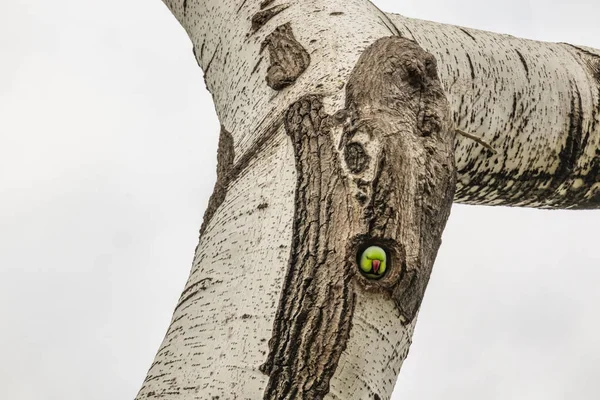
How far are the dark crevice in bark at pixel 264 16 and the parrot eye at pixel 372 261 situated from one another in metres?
0.47

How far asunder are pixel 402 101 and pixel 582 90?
2.27 ft

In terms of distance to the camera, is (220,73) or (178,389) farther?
(220,73)

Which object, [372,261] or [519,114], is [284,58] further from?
[519,114]

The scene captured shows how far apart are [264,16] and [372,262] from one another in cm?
50

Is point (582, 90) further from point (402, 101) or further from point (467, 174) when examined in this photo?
point (402, 101)

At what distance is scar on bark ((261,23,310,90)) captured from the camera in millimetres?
1134

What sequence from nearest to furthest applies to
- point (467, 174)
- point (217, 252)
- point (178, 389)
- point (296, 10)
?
1. point (178, 389)
2. point (217, 252)
3. point (296, 10)
4. point (467, 174)

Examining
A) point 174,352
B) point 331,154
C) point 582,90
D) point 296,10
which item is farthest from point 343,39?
point 582,90

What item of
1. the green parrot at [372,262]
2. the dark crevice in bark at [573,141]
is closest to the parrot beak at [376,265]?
the green parrot at [372,262]

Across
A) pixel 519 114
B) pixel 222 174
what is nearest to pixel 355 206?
pixel 222 174

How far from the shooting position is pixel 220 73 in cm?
135

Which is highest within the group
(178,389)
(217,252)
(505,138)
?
(505,138)

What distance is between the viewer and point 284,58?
3.83 feet

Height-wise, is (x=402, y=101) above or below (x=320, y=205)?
above
